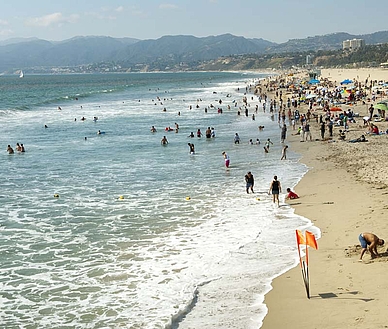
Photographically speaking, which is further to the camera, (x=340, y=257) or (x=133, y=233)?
(x=133, y=233)

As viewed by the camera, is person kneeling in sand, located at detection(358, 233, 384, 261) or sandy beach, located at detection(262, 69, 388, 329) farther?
person kneeling in sand, located at detection(358, 233, 384, 261)

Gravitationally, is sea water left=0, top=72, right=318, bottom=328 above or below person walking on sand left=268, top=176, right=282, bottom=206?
below

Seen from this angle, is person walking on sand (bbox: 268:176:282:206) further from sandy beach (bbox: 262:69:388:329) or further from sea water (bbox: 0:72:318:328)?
sandy beach (bbox: 262:69:388:329)

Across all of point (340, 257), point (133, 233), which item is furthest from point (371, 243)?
point (133, 233)

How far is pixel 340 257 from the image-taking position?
10969 millimetres

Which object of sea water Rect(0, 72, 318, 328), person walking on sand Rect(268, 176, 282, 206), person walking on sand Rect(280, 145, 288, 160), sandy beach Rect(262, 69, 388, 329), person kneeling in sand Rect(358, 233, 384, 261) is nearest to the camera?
sandy beach Rect(262, 69, 388, 329)

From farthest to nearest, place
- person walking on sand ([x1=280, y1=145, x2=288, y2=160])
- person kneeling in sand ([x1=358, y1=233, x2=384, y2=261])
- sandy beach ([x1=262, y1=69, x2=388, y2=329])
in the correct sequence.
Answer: person walking on sand ([x1=280, y1=145, x2=288, y2=160]), person kneeling in sand ([x1=358, y1=233, x2=384, y2=261]), sandy beach ([x1=262, y1=69, x2=388, y2=329])

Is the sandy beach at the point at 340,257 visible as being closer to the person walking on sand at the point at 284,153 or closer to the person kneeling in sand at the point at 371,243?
the person kneeling in sand at the point at 371,243

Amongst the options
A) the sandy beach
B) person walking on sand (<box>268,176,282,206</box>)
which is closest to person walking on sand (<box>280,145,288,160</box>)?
the sandy beach

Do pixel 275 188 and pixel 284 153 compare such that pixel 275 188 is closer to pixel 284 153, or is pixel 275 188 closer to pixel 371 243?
pixel 371 243

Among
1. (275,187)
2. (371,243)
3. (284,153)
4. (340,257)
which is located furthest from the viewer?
(284,153)

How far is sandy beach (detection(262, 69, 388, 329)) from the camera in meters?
8.31

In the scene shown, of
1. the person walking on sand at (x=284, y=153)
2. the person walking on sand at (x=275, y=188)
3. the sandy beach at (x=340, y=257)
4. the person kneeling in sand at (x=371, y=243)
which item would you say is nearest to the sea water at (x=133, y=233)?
the person walking on sand at (x=284, y=153)

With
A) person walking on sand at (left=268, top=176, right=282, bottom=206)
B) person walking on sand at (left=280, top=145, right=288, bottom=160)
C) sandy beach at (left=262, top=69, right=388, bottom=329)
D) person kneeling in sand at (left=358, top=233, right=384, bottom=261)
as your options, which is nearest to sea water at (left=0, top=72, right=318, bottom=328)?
person walking on sand at (left=280, top=145, right=288, bottom=160)
